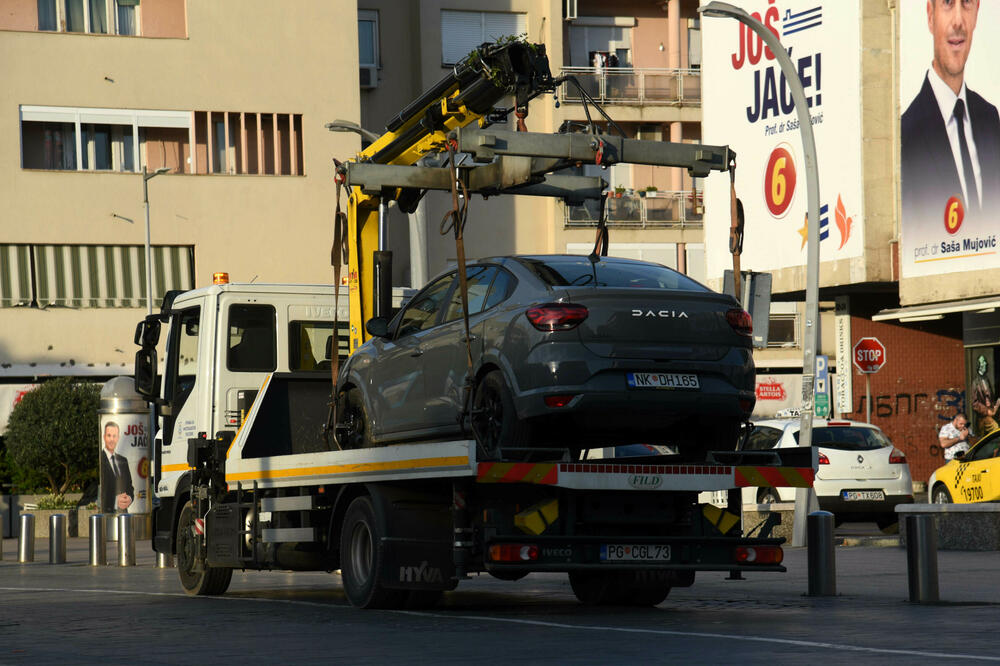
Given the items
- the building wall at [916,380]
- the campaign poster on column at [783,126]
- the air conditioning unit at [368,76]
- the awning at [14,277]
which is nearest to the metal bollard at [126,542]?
the campaign poster on column at [783,126]

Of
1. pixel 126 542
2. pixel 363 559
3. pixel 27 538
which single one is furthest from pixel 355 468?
pixel 27 538

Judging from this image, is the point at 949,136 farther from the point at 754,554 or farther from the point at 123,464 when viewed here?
the point at 754,554

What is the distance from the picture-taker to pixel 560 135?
12.6 metres

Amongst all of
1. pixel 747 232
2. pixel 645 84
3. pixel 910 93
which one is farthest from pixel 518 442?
pixel 645 84

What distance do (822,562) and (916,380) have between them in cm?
2721

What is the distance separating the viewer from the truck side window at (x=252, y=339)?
15.8 m

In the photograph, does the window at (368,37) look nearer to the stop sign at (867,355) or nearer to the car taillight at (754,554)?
the stop sign at (867,355)

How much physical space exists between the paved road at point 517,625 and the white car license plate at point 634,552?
420mm

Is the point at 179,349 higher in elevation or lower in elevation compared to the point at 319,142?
lower

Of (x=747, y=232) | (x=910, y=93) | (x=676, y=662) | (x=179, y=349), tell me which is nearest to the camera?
(x=676, y=662)

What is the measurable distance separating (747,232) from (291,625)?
3208 centimetres

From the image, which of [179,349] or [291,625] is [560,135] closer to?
[291,625]

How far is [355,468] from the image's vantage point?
1273 centimetres

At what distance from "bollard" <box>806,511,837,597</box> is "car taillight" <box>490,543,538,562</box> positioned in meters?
3.41
